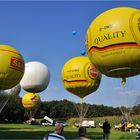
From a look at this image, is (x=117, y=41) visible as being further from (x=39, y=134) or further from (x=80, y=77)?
(x=39, y=134)

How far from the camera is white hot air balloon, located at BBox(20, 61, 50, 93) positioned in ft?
101

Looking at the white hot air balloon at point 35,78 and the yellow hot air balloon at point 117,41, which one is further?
the white hot air balloon at point 35,78

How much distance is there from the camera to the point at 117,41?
1596cm

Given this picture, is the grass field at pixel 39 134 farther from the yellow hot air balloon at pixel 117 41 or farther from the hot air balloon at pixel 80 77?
the yellow hot air balloon at pixel 117 41

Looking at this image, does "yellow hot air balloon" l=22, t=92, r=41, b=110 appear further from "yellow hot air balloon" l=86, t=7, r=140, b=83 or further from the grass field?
"yellow hot air balloon" l=86, t=7, r=140, b=83

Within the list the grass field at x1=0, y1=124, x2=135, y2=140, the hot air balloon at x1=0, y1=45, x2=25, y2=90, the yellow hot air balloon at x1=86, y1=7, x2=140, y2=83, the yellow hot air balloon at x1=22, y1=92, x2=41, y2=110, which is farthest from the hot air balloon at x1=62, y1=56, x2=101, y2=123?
the yellow hot air balloon at x1=22, y1=92, x2=41, y2=110

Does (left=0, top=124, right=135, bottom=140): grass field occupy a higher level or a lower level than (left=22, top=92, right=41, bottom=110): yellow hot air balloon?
lower

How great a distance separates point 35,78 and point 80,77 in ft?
20.8

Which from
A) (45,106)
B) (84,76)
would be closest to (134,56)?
(84,76)

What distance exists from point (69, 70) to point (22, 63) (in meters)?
4.20

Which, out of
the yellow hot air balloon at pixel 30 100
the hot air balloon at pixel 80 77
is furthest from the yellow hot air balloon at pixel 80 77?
the yellow hot air balloon at pixel 30 100

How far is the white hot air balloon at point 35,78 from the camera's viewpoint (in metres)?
30.7

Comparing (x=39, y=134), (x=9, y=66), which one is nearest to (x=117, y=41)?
(x=9, y=66)

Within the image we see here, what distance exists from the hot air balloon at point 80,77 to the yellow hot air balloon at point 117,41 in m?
8.70
